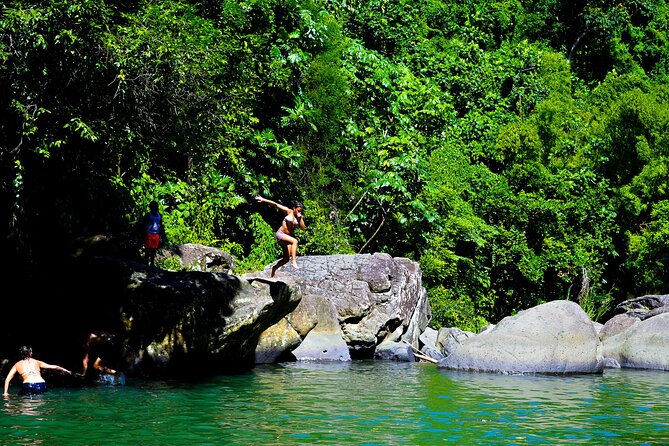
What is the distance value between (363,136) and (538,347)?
12053 mm

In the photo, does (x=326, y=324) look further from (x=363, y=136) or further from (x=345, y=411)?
(x=363, y=136)

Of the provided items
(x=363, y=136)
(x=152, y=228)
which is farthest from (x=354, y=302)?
(x=363, y=136)

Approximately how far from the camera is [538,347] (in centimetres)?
2011

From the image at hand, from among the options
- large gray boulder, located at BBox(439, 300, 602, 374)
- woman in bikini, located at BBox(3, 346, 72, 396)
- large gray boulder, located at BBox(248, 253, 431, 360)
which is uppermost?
large gray boulder, located at BBox(248, 253, 431, 360)

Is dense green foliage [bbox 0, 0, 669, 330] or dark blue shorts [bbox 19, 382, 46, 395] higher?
dense green foliage [bbox 0, 0, 669, 330]

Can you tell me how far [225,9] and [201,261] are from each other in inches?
330

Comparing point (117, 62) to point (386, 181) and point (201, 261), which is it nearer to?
point (201, 261)

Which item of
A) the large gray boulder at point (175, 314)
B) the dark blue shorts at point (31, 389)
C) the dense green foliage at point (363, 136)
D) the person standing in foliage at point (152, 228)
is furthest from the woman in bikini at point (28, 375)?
the person standing in foliage at point (152, 228)

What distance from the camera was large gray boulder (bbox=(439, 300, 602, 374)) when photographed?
65.8 feet

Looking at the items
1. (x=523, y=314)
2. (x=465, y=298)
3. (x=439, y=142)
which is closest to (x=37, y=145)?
(x=523, y=314)

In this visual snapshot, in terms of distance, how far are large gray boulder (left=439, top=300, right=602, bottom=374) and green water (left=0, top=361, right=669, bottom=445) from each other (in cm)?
81

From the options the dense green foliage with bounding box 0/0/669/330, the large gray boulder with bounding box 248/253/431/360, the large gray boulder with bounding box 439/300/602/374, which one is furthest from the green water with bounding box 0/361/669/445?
the dense green foliage with bounding box 0/0/669/330

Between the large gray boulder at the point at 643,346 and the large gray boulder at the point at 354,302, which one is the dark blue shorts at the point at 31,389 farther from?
the large gray boulder at the point at 643,346

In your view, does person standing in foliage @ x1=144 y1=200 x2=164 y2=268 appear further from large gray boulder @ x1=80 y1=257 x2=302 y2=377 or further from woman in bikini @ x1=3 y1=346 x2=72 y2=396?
woman in bikini @ x1=3 y1=346 x2=72 y2=396
